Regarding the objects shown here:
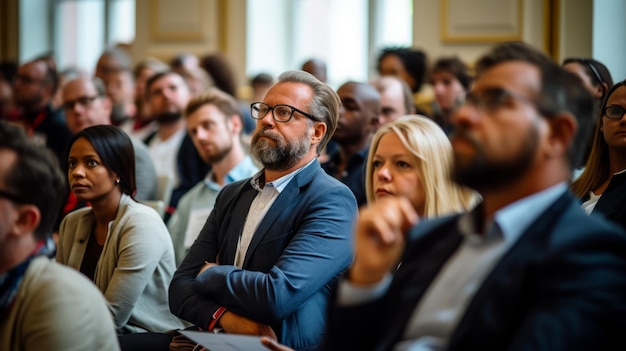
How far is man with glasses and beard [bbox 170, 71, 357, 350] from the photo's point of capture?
96.3 inches

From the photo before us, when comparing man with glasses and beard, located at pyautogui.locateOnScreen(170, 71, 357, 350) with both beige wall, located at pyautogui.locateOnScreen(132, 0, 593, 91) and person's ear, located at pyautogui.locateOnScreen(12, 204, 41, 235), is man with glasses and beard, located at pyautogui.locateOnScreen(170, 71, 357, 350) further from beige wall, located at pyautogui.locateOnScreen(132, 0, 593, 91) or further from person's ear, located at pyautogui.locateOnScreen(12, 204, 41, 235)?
beige wall, located at pyautogui.locateOnScreen(132, 0, 593, 91)

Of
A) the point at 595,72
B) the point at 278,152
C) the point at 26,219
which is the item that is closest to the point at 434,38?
the point at 595,72

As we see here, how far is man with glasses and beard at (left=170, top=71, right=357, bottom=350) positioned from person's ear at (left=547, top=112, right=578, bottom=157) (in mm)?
1017

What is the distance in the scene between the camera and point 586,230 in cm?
149

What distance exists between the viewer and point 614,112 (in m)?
2.77

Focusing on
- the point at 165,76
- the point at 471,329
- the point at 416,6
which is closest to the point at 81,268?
the point at 471,329

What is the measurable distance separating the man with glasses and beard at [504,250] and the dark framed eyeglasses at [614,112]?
113 centimetres

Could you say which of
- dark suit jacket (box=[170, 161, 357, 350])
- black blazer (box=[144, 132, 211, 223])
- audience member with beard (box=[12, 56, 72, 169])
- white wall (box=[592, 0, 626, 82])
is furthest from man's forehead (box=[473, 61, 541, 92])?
audience member with beard (box=[12, 56, 72, 169])

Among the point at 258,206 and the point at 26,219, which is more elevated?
the point at 26,219

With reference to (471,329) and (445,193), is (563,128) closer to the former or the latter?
(471,329)

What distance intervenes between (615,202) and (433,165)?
1.98ft

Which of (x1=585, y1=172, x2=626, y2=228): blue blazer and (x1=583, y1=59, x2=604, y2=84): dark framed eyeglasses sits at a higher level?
(x1=583, y1=59, x2=604, y2=84): dark framed eyeglasses

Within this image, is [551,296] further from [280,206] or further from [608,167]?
[608,167]

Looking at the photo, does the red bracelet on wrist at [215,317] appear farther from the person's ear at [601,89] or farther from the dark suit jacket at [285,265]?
the person's ear at [601,89]
